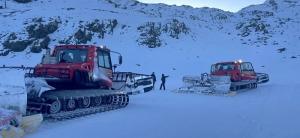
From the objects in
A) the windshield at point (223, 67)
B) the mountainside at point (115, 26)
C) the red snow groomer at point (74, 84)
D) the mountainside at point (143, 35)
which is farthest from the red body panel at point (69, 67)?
the mountainside at point (115, 26)

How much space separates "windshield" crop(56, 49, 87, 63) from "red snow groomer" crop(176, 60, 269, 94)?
10.3 m

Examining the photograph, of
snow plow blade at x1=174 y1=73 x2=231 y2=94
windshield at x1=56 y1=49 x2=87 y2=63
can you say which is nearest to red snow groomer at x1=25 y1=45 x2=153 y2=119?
windshield at x1=56 y1=49 x2=87 y2=63

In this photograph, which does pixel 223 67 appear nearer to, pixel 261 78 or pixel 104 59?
pixel 261 78

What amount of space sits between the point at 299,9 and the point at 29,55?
4333 cm

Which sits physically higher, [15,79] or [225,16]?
[225,16]

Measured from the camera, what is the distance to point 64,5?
56906 millimetres

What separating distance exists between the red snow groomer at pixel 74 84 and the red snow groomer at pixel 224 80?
767 centimetres

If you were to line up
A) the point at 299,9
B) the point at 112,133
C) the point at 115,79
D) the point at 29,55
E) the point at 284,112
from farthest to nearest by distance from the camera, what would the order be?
1. the point at 299,9
2. the point at 29,55
3. the point at 115,79
4. the point at 284,112
5. the point at 112,133

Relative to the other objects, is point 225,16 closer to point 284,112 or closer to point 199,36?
point 199,36

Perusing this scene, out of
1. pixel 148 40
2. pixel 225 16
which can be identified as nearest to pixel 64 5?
pixel 148 40

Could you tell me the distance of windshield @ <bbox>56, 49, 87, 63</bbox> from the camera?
16.9 metres

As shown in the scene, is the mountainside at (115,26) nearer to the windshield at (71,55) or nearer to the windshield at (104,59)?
the windshield at (104,59)

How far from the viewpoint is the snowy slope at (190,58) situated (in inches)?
511

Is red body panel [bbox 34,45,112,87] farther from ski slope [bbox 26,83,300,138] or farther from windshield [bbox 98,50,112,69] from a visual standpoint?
ski slope [bbox 26,83,300,138]
